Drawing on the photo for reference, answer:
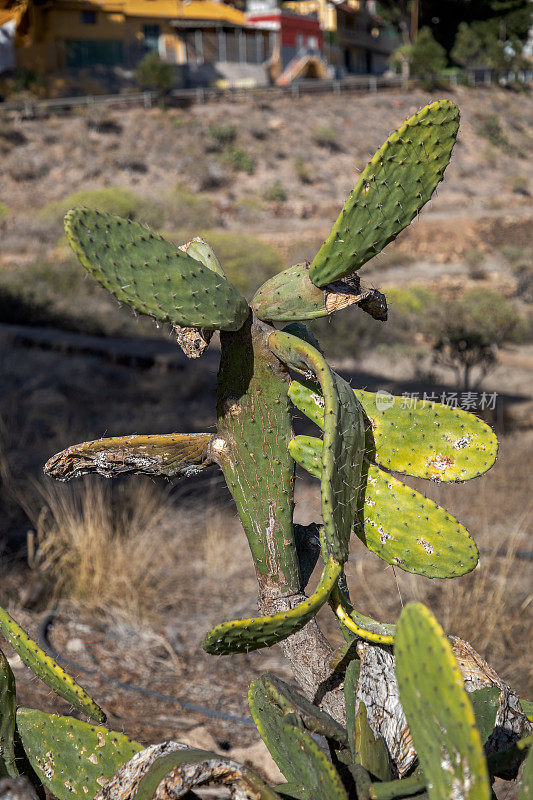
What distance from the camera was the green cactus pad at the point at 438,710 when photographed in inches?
32.1

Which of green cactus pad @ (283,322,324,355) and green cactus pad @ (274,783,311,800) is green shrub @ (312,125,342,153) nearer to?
green cactus pad @ (283,322,324,355)

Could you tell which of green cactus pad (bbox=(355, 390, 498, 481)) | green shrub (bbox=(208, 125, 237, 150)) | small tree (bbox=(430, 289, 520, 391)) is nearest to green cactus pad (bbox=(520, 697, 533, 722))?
green cactus pad (bbox=(355, 390, 498, 481))

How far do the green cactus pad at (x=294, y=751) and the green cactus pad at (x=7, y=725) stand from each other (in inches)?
16.1

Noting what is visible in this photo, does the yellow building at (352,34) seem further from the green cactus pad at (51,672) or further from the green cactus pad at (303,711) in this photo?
the green cactus pad at (303,711)

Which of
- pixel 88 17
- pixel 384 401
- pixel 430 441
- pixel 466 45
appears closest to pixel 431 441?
pixel 430 441

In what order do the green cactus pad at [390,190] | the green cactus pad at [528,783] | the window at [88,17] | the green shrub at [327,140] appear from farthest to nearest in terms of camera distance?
the green shrub at [327,140], the window at [88,17], the green cactus pad at [390,190], the green cactus pad at [528,783]

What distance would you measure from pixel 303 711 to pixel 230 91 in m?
32.3

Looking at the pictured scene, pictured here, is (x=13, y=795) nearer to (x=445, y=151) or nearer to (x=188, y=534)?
(x=445, y=151)

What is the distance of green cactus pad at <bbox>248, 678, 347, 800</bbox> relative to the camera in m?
1.07

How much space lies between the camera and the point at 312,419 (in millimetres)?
1427

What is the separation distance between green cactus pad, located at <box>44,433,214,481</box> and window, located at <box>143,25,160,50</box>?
33.7 metres

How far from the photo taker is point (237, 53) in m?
34.9

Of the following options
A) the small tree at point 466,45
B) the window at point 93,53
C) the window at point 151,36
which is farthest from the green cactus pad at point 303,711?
the small tree at point 466,45

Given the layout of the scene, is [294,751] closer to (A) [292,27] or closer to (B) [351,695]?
(B) [351,695]
